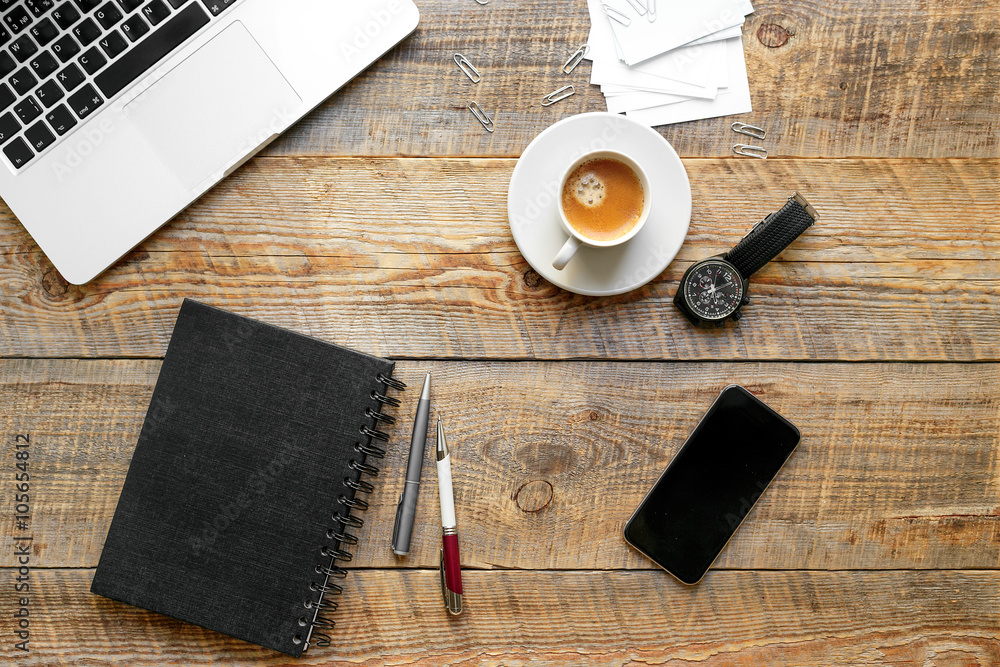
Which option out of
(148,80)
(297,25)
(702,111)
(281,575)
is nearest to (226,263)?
(148,80)

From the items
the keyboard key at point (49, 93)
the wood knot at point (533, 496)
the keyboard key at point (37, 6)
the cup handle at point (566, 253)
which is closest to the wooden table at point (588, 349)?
the wood knot at point (533, 496)

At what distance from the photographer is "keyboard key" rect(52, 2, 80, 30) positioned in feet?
3.22

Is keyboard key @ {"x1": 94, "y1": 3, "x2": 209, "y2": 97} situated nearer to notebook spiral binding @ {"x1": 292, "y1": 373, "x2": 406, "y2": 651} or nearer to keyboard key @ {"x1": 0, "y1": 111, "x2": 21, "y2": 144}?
keyboard key @ {"x1": 0, "y1": 111, "x2": 21, "y2": 144}

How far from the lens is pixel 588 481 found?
3.65 feet

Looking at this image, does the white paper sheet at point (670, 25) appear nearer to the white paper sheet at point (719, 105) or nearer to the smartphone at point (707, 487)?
the white paper sheet at point (719, 105)

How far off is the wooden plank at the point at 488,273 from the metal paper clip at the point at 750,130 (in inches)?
2.0

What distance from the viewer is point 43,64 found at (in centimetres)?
98

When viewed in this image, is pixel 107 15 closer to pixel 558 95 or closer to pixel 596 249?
pixel 558 95

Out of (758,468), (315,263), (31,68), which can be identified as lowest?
(758,468)

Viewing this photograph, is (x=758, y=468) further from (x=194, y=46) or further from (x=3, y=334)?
(x=3, y=334)

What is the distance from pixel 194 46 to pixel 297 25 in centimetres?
17

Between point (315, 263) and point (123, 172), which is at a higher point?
point (123, 172)

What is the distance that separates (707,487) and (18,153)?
1.25 metres

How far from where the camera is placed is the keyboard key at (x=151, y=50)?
999 millimetres
